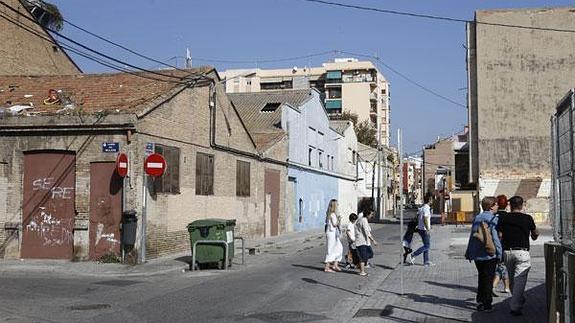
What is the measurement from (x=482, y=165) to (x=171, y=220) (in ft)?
114

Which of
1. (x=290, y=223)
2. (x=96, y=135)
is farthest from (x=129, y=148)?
(x=290, y=223)

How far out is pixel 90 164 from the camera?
62.5 ft

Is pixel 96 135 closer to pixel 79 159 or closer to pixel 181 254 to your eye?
pixel 79 159

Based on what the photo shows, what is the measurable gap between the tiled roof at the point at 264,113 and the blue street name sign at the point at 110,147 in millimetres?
13513

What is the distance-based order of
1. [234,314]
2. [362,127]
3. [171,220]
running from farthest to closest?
[362,127], [171,220], [234,314]

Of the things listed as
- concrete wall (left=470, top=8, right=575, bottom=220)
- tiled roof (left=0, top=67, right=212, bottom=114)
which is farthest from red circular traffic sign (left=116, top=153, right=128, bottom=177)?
concrete wall (left=470, top=8, right=575, bottom=220)

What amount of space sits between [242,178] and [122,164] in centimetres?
1077

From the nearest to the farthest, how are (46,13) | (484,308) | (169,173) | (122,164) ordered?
(484,308) → (122,164) → (169,173) → (46,13)

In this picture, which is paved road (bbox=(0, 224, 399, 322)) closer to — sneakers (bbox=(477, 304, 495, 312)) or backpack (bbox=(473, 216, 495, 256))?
sneakers (bbox=(477, 304, 495, 312))

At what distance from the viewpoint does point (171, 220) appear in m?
21.2

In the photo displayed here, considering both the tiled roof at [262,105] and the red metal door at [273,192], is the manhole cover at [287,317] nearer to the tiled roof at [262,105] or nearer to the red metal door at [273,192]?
the red metal door at [273,192]

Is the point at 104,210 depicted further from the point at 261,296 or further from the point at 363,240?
the point at 261,296

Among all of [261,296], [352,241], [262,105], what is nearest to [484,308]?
[261,296]

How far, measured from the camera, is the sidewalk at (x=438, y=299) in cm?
966
